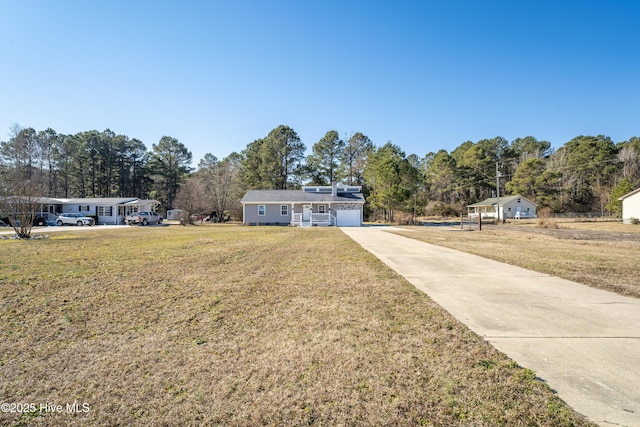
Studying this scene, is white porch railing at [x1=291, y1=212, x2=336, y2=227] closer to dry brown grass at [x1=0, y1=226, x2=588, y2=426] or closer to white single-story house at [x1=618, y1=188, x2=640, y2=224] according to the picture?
dry brown grass at [x1=0, y1=226, x2=588, y2=426]

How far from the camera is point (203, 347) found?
3.08m

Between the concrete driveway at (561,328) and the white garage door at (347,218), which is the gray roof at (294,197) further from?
the concrete driveway at (561,328)

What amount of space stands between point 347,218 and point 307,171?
18.2 m

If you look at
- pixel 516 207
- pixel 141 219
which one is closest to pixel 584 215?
pixel 516 207

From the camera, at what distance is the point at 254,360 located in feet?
9.23

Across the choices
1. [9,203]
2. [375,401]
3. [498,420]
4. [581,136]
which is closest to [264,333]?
[375,401]

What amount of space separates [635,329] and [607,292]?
203 centimetres

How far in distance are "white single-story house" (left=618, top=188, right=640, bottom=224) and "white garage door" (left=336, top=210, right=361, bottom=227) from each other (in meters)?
27.9

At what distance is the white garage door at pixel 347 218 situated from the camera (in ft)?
103

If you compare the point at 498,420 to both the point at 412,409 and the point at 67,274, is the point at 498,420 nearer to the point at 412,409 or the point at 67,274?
the point at 412,409

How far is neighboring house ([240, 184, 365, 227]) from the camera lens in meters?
31.1

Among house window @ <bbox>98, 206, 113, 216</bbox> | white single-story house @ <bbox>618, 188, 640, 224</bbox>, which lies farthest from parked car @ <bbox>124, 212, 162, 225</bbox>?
white single-story house @ <bbox>618, 188, 640, 224</bbox>

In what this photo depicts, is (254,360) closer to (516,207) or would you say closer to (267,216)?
(267,216)

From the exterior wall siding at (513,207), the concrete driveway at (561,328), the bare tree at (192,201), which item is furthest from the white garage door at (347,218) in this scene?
the exterior wall siding at (513,207)
